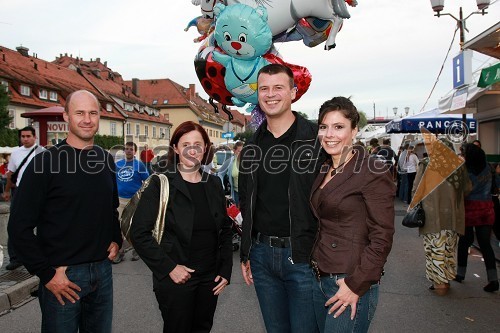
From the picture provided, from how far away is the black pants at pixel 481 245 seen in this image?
207 inches

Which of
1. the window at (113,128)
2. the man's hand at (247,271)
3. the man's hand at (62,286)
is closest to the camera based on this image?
the man's hand at (62,286)

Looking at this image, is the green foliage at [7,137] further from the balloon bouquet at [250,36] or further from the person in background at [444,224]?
the person in background at [444,224]

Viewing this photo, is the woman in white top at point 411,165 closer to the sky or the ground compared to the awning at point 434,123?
closer to the ground

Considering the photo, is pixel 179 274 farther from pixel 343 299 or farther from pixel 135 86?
pixel 135 86

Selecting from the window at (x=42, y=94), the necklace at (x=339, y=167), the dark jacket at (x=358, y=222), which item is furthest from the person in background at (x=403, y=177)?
the window at (x=42, y=94)

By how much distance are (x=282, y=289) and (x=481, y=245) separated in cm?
393

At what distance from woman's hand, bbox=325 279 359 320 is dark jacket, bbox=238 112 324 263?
367mm

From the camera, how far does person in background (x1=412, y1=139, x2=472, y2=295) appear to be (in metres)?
5.13

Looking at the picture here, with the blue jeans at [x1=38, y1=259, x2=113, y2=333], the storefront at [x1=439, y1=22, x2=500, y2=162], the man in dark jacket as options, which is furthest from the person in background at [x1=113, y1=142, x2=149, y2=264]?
the storefront at [x1=439, y1=22, x2=500, y2=162]

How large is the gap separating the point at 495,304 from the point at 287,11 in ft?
13.3

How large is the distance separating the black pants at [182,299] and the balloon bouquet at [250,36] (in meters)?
1.74

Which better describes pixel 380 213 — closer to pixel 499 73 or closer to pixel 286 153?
pixel 286 153

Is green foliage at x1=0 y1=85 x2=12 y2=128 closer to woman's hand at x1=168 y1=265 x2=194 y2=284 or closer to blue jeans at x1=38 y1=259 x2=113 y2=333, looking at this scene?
blue jeans at x1=38 y1=259 x2=113 y2=333

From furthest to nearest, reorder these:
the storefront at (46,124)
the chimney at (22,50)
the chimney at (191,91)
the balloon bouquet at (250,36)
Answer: the chimney at (191,91)
the chimney at (22,50)
the storefront at (46,124)
the balloon bouquet at (250,36)
